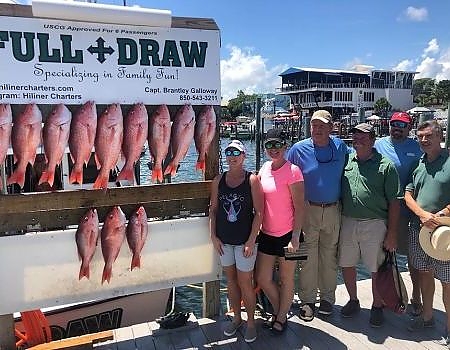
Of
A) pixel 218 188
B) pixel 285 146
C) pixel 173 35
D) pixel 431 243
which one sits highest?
pixel 173 35

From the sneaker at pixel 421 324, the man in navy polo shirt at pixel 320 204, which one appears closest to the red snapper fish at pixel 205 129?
the man in navy polo shirt at pixel 320 204

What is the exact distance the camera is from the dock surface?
10.7 feet

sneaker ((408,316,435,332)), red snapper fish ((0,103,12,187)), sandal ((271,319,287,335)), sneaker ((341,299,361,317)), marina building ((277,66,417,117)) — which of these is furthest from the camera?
marina building ((277,66,417,117))

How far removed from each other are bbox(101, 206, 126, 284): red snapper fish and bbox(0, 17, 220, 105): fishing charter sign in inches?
33.0

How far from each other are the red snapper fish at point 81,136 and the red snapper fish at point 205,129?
31.6 inches

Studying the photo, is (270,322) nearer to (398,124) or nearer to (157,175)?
(157,175)

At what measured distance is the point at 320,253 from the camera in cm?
380

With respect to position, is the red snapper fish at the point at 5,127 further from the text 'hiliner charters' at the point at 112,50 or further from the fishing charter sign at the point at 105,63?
the text 'hiliner charters' at the point at 112,50

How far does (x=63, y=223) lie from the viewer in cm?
305

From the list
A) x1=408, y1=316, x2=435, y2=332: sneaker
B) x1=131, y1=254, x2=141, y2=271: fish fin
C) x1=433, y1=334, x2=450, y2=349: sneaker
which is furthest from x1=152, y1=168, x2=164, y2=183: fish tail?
x1=433, y1=334, x2=450, y2=349: sneaker

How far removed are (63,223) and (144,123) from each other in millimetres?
926

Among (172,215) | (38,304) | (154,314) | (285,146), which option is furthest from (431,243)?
(154,314)

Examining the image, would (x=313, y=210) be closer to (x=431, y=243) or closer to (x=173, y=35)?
(x=431, y=243)

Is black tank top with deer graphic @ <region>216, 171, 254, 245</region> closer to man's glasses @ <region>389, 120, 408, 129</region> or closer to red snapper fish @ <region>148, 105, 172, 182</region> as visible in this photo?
red snapper fish @ <region>148, 105, 172, 182</region>
